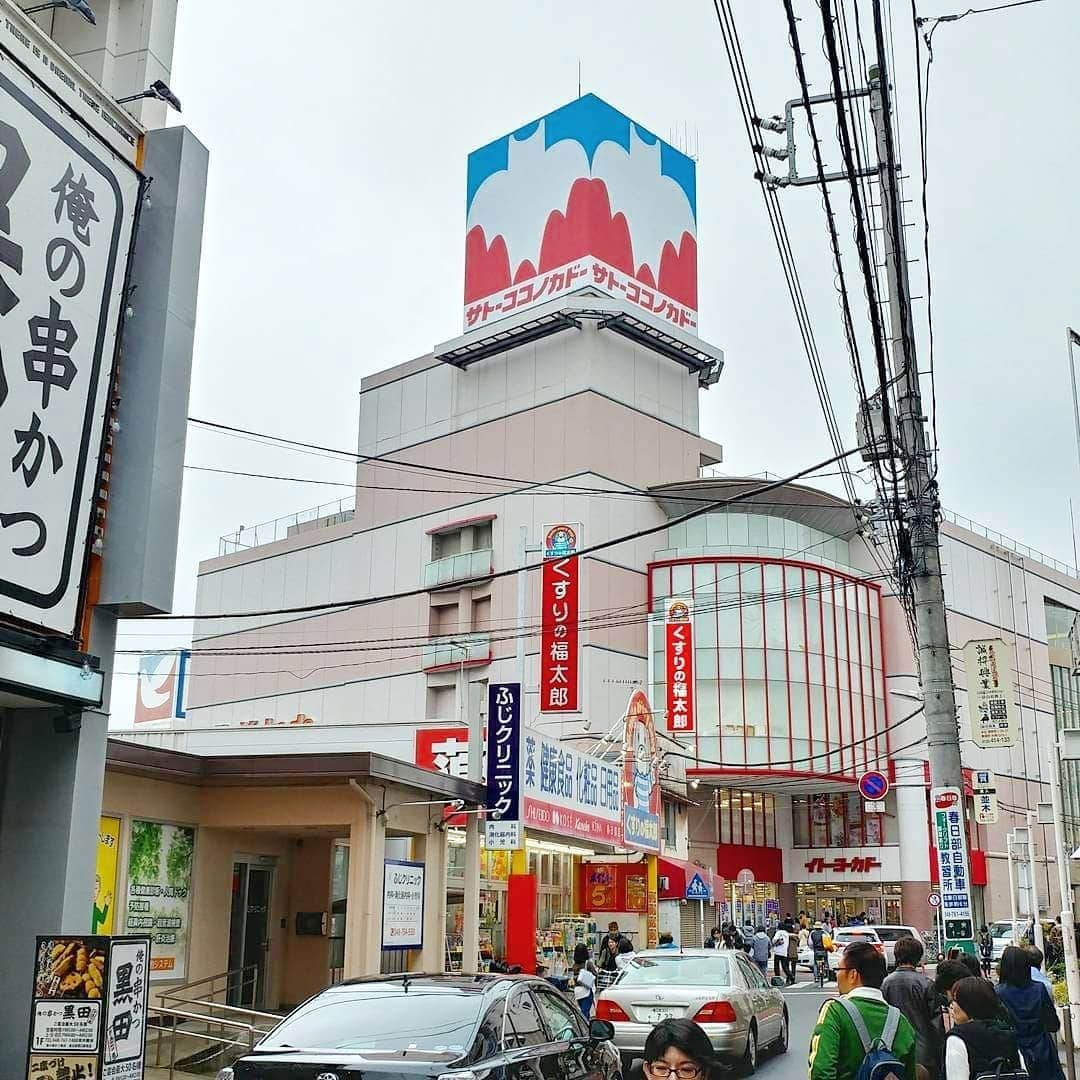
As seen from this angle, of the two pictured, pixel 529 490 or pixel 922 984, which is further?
pixel 529 490

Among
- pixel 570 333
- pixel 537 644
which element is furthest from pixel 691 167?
pixel 537 644

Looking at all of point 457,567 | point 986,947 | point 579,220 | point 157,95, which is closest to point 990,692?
point 986,947

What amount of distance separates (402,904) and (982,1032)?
1217 centimetres

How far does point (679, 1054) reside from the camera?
15.0 feet

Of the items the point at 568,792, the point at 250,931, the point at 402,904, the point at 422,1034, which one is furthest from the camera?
the point at 568,792

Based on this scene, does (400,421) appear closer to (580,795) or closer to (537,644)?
(537,644)

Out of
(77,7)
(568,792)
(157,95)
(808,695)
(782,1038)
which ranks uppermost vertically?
(808,695)

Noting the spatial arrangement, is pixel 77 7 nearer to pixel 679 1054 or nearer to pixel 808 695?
pixel 679 1054

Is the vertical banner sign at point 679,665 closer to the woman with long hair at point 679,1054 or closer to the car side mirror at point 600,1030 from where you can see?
the car side mirror at point 600,1030

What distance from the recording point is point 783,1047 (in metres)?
18.2

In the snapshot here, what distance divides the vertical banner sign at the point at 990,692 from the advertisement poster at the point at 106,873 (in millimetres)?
14600

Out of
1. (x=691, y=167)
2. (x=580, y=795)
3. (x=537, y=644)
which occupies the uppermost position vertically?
(x=691, y=167)

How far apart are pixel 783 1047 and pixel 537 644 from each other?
109ft

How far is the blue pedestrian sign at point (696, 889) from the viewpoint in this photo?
37.8 metres
